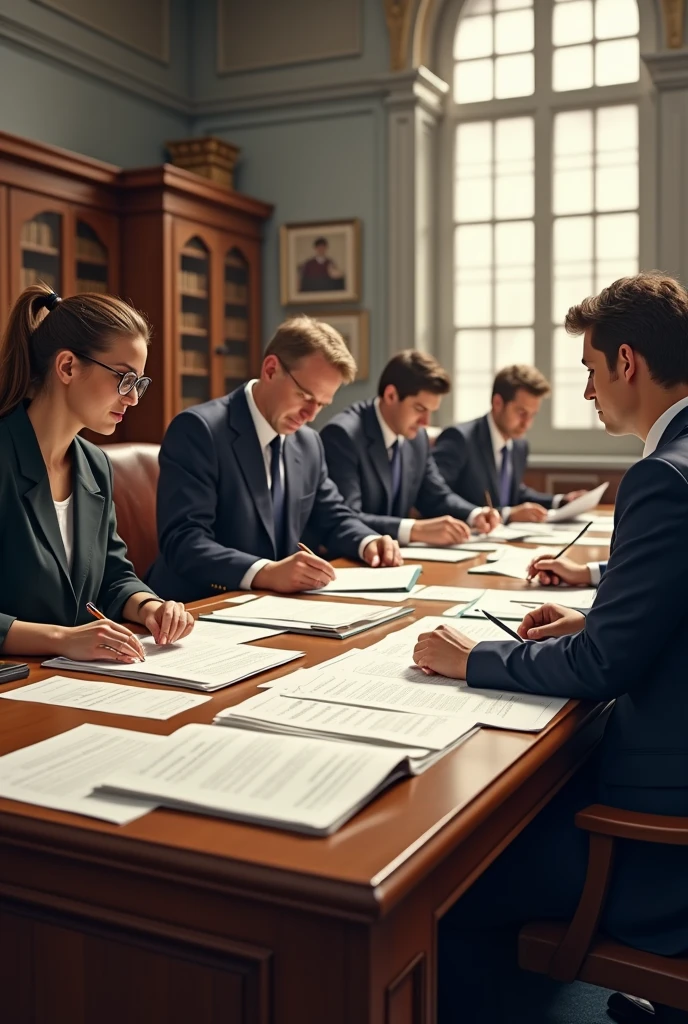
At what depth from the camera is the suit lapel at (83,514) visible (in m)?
2.15

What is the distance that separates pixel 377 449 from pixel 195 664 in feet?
8.18

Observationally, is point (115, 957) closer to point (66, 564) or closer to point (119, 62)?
point (66, 564)

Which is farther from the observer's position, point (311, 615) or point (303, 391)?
point (303, 391)

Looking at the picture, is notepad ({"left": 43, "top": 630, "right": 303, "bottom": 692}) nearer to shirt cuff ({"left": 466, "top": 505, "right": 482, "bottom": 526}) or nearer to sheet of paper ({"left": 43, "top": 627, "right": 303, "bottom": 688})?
sheet of paper ({"left": 43, "top": 627, "right": 303, "bottom": 688})

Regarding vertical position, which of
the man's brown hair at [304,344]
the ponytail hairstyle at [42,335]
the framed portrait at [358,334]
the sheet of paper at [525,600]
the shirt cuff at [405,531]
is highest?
the framed portrait at [358,334]

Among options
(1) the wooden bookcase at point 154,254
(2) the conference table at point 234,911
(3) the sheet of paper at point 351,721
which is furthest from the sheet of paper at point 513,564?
(1) the wooden bookcase at point 154,254

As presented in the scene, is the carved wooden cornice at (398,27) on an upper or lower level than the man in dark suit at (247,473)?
upper

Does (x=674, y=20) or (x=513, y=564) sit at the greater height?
(x=674, y=20)

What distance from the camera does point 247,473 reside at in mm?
2939

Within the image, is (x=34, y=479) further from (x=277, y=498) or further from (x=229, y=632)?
(x=277, y=498)

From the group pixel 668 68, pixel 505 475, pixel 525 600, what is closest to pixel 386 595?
pixel 525 600

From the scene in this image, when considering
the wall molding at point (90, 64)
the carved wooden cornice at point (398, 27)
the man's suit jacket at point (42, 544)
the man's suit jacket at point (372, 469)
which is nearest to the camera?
the man's suit jacket at point (42, 544)

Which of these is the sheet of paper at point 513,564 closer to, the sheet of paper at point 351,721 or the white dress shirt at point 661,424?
the white dress shirt at point 661,424

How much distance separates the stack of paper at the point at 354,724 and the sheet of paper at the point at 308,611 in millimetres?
605
